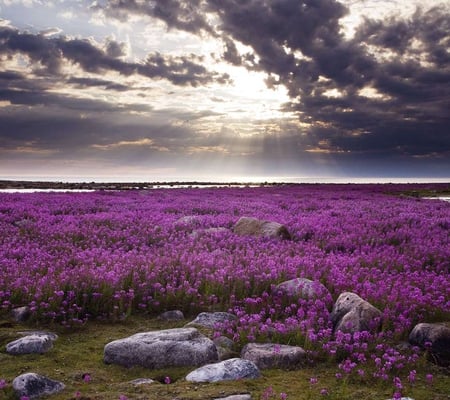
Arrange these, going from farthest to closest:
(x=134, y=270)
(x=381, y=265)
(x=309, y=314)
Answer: (x=381, y=265) < (x=134, y=270) < (x=309, y=314)

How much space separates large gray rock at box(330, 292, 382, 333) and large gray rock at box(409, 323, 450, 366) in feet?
1.79

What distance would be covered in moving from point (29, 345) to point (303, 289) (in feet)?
15.5

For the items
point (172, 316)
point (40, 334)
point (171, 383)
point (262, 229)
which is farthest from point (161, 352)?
point (262, 229)

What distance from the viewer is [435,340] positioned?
226 inches

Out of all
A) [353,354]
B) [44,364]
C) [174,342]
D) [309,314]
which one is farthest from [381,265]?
[44,364]

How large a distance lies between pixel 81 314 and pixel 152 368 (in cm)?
274

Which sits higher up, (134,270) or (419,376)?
(134,270)

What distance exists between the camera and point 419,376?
5133 mm

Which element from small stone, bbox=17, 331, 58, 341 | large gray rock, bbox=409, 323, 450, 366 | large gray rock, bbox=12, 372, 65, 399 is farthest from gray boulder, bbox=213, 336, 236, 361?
large gray rock, bbox=409, 323, 450, 366

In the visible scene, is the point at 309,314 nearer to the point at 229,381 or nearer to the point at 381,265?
the point at 229,381

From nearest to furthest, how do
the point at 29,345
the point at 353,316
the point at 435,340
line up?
the point at 29,345, the point at 435,340, the point at 353,316

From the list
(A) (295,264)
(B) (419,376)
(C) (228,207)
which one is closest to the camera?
(B) (419,376)

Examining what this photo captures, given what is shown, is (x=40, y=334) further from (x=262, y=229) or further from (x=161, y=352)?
(x=262, y=229)

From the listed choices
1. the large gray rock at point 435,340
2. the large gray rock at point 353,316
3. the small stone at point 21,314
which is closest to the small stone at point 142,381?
the large gray rock at point 353,316
